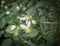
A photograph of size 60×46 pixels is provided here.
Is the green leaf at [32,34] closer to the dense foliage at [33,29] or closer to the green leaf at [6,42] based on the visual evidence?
the dense foliage at [33,29]

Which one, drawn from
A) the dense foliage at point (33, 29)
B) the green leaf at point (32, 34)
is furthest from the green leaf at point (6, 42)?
the green leaf at point (32, 34)

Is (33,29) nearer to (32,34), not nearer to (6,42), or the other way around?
(32,34)

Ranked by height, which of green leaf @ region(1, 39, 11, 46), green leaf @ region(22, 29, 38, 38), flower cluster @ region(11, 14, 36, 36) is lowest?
green leaf @ region(1, 39, 11, 46)

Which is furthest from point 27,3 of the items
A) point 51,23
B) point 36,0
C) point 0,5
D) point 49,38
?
point 49,38

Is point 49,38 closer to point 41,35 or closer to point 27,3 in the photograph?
point 41,35

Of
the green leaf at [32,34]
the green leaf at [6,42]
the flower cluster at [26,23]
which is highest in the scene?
the flower cluster at [26,23]

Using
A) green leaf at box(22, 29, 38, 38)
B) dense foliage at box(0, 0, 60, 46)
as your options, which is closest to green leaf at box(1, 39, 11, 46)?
dense foliage at box(0, 0, 60, 46)

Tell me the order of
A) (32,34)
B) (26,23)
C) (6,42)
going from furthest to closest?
(26,23), (32,34), (6,42)

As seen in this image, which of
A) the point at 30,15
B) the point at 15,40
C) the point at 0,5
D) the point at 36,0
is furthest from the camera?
the point at 0,5

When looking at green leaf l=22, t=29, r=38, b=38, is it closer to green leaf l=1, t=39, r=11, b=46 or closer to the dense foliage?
the dense foliage

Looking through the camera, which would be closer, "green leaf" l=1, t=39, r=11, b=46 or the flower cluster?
"green leaf" l=1, t=39, r=11, b=46

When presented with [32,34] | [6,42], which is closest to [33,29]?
[32,34]
